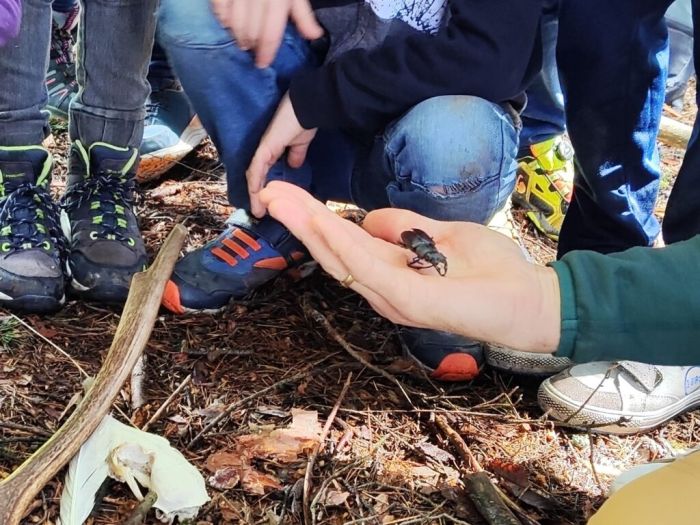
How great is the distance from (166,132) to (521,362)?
180 cm

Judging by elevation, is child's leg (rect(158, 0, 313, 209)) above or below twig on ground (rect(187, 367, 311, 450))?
above

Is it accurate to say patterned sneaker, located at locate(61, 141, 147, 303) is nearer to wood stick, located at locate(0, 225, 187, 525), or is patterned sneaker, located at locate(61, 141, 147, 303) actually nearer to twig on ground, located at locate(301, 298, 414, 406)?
wood stick, located at locate(0, 225, 187, 525)

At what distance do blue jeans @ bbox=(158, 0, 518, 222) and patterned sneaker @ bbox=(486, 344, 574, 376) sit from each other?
0.40 metres

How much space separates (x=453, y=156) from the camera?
216cm

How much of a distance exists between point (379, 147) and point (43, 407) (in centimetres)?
120

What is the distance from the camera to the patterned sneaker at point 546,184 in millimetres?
3186

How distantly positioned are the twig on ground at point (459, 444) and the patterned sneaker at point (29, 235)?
1.17 meters

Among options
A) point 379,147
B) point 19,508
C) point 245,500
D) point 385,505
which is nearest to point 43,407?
point 19,508

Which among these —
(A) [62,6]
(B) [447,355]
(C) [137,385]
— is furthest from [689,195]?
(A) [62,6]

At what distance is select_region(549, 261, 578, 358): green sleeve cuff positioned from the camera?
1.54 m

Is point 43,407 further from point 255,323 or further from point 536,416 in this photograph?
point 536,416

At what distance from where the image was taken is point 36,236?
2338 millimetres

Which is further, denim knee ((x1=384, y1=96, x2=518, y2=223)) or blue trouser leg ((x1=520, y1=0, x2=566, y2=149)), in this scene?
blue trouser leg ((x1=520, y1=0, x2=566, y2=149))

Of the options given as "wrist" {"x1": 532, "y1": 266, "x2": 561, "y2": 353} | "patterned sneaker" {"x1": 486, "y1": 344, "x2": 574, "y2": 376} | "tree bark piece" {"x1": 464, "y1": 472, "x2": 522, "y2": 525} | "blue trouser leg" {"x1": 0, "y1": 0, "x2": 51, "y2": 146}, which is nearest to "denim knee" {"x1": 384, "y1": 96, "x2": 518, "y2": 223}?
"patterned sneaker" {"x1": 486, "y1": 344, "x2": 574, "y2": 376}
